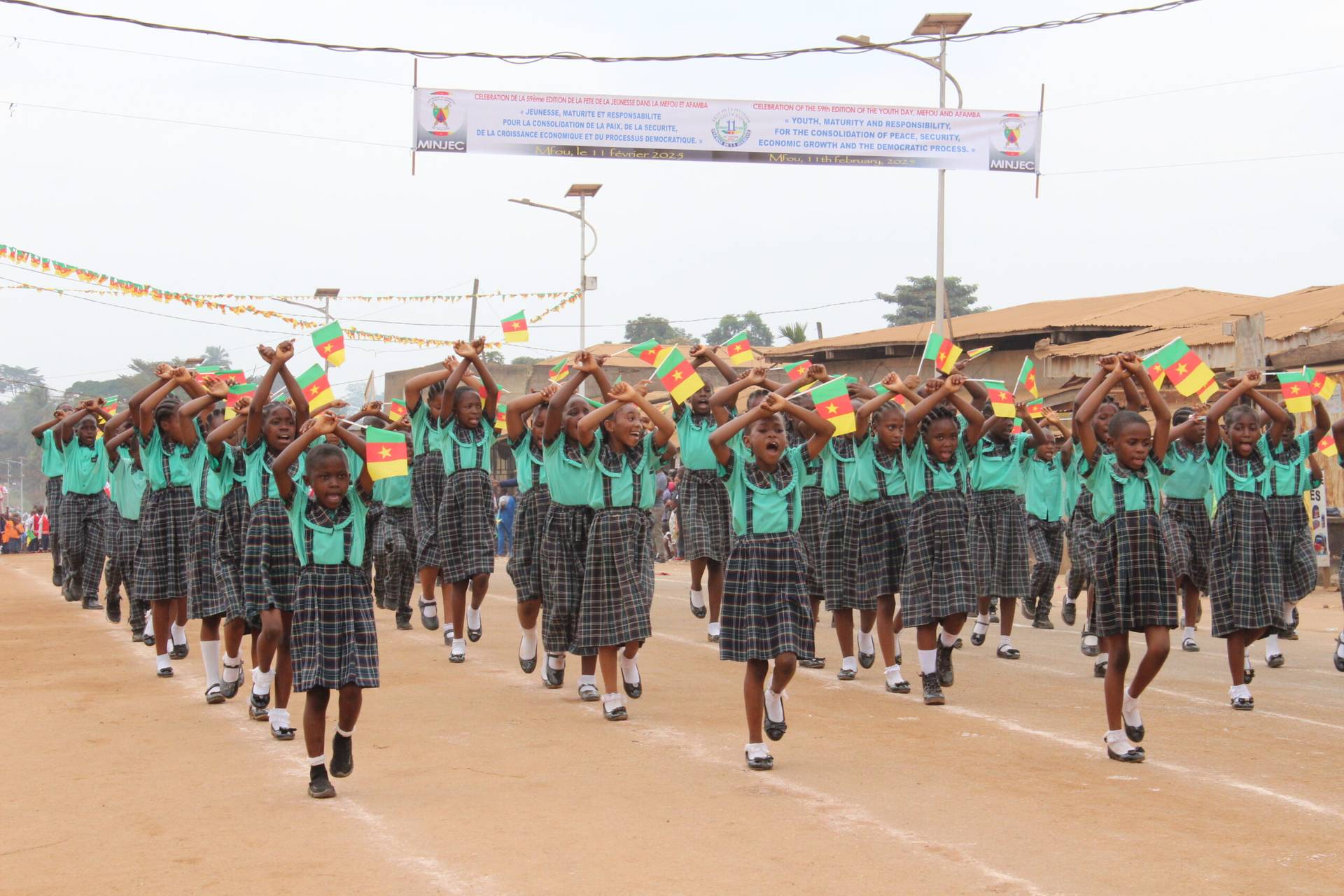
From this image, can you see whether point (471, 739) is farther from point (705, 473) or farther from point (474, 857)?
point (705, 473)

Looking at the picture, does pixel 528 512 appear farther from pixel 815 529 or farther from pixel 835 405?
pixel 835 405

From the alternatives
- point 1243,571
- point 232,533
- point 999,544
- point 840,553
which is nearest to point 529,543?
point 232,533

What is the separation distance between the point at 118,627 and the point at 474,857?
974 cm

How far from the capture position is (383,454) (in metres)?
6.71

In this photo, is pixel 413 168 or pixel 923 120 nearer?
pixel 413 168

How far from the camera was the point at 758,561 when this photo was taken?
7414 millimetres

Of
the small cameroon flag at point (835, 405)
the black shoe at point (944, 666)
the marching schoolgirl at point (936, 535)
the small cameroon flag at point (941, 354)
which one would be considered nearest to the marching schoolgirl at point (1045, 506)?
the small cameroon flag at point (941, 354)

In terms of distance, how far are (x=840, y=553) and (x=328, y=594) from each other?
4.75m

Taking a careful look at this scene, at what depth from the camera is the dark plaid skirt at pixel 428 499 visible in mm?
11516

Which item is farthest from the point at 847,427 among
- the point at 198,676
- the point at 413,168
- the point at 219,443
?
the point at 413,168

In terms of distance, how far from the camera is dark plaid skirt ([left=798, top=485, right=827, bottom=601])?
10.8 meters

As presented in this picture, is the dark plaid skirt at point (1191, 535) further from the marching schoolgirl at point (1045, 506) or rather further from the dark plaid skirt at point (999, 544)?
the marching schoolgirl at point (1045, 506)

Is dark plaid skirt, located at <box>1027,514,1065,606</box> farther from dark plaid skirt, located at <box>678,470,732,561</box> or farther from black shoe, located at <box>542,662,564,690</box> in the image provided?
black shoe, located at <box>542,662,564,690</box>

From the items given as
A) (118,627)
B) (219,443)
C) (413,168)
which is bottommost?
(118,627)
